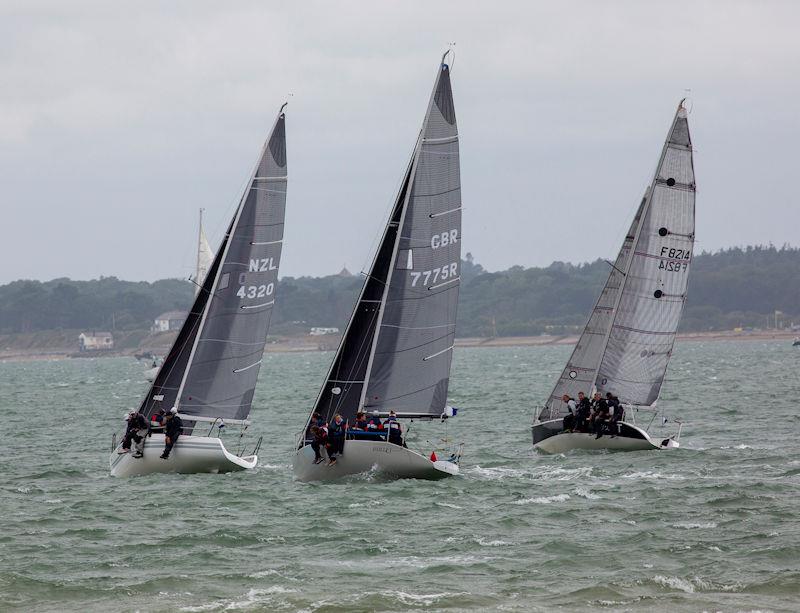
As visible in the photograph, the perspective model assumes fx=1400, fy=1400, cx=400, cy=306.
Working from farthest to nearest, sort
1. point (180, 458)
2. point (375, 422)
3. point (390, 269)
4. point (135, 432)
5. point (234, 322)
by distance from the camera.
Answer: point (234, 322)
point (135, 432)
point (180, 458)
point (390, 269)
point (375, 422)

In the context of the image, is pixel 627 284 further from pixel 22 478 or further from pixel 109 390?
pixel 109 390

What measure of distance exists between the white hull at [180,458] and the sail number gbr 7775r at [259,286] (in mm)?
3436

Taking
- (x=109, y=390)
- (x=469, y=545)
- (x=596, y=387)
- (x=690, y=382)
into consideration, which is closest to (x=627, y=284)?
(x=596, y=387)

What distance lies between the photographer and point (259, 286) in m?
30.0

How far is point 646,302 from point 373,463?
405 inches

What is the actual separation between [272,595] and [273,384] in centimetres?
6394

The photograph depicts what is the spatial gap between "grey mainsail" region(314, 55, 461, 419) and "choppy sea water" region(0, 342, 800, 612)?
1.84 metres

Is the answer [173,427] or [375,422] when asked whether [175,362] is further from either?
[375,422]

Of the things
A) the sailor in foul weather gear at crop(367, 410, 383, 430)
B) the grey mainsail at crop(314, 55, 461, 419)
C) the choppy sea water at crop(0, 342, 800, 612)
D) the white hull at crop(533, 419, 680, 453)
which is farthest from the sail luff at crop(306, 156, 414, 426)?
the white hull at crop(533, 419, 680, 453)

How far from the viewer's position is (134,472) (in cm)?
2822

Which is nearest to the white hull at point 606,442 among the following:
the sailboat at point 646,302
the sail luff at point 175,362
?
the sailboat at point 646,302

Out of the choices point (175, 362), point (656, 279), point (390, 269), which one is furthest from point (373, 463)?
point (656, 279)

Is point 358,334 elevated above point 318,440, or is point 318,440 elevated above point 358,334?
point 358,334

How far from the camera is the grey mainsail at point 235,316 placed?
29.4 meters
